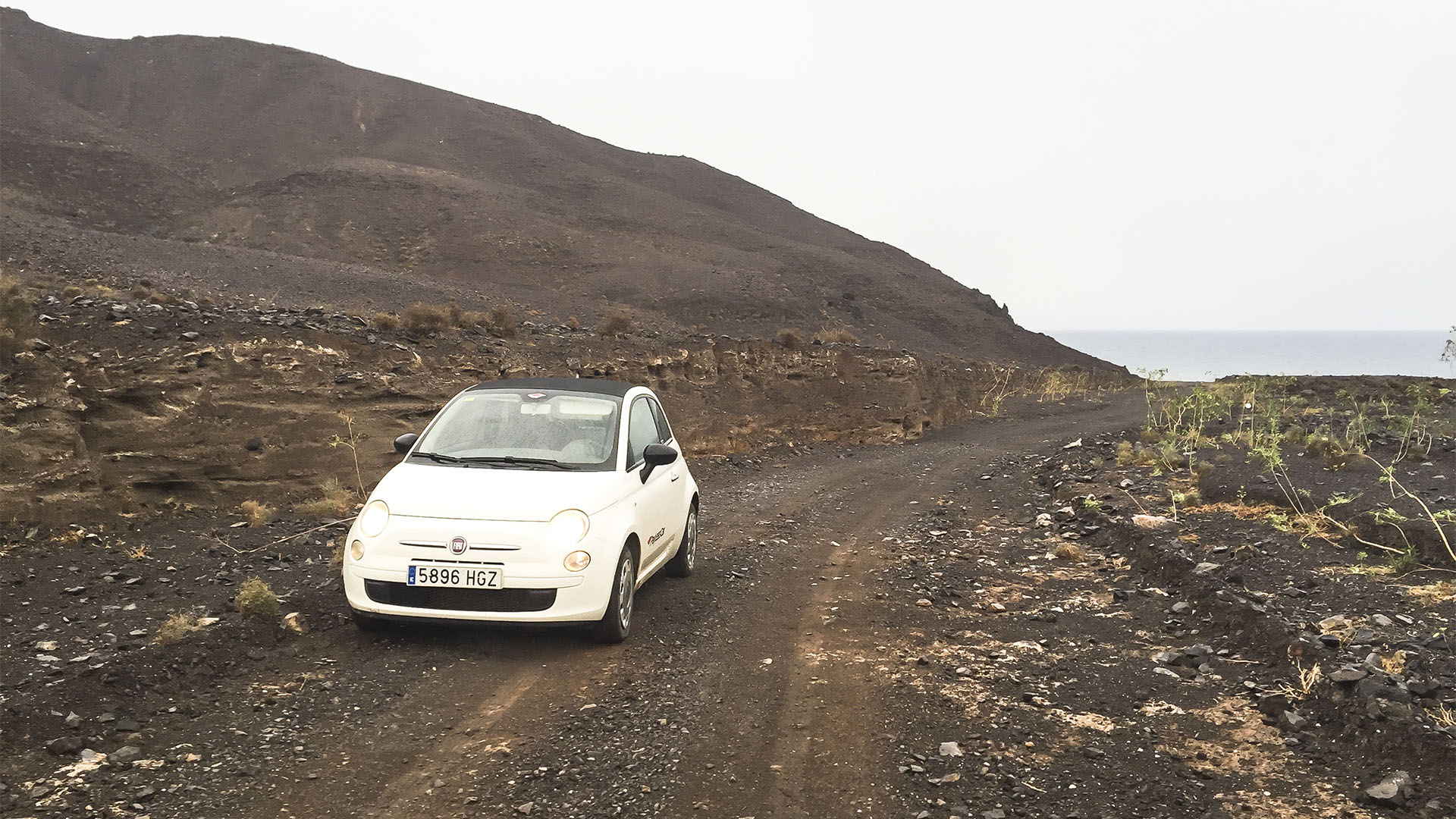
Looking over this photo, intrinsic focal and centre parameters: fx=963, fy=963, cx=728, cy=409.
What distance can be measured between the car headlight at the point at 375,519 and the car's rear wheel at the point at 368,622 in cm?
54

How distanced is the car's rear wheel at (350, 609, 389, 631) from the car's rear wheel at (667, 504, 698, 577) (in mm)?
2733

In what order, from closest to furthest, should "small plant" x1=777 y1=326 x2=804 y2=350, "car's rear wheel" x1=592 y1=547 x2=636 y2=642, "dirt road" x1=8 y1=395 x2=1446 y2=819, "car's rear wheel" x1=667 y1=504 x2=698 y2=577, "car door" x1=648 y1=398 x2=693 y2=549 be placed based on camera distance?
"dirt road" x1=8 y1=395 x2=1446 y2=819 < "car's rear wheel" x1=592 y1=547 x2=636 y2=642 < "car door" x1=648 y1=398 x2=693 y2=549 < "car's rear wheel" x1=667 y1=504 x2=698 y2=577 < "small plant" x1=777 y1=326 x2=804 y2=350

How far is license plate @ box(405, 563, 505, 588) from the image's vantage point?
6.11 meters

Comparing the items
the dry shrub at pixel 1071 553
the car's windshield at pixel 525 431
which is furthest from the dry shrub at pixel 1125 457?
the car's windshield at pixel 525 431

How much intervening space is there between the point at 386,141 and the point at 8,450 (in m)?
72.2

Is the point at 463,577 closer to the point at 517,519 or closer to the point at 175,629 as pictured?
the point at 517,519

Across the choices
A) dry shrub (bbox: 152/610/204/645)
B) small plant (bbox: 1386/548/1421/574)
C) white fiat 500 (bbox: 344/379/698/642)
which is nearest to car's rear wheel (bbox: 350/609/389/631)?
white fiat 500 (bbox: 344/379/698/642)

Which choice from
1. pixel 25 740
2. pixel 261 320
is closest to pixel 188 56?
pixel 261 320

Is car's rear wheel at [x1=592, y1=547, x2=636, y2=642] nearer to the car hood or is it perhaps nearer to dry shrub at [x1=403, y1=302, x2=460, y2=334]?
the car hood

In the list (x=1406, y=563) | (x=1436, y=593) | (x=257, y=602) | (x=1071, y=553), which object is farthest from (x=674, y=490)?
(x=1406, y=563)

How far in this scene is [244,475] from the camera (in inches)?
472

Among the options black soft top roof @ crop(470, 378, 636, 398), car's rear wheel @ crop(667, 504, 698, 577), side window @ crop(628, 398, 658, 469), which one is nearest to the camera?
side window @ crop(628, 398, 658, 469)

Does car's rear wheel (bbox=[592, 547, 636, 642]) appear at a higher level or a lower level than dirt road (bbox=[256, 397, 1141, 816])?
higher

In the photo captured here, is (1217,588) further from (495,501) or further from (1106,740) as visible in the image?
(495,501)
